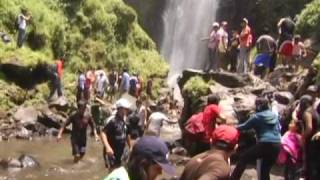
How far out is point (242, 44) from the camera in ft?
76.8

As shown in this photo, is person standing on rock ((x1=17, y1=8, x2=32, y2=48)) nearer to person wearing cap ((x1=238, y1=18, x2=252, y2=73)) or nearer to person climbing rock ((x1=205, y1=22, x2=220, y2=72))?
person climbing rock ((x1=205, y1=22, x2=220, y2=72))

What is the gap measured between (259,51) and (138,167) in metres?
20.5

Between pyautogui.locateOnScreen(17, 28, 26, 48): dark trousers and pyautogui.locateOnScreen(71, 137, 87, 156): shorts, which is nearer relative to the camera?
pyautogui.locateOnScreen(71, 137, 87, 156): shorts

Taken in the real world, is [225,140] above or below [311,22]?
below

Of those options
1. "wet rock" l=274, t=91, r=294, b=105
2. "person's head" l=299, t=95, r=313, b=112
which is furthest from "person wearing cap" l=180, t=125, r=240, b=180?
"wet rock" l=274, t=91, r=294, b=105

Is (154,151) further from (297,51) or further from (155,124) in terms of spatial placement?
(297,51)

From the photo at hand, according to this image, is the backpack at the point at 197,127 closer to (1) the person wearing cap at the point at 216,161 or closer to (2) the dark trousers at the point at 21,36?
(1) the person wearing cap at the point at 216,161

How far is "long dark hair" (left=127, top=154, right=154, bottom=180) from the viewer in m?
4.55

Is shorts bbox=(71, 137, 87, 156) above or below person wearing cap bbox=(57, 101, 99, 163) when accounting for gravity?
below

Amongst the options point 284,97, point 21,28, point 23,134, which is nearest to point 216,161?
point 284,97

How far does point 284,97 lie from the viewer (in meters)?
17.0

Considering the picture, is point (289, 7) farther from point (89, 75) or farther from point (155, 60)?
point (89, 75)

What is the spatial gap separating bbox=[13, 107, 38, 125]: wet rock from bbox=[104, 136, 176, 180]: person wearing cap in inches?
708

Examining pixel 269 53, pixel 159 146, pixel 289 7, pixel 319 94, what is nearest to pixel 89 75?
pixel 269 53
